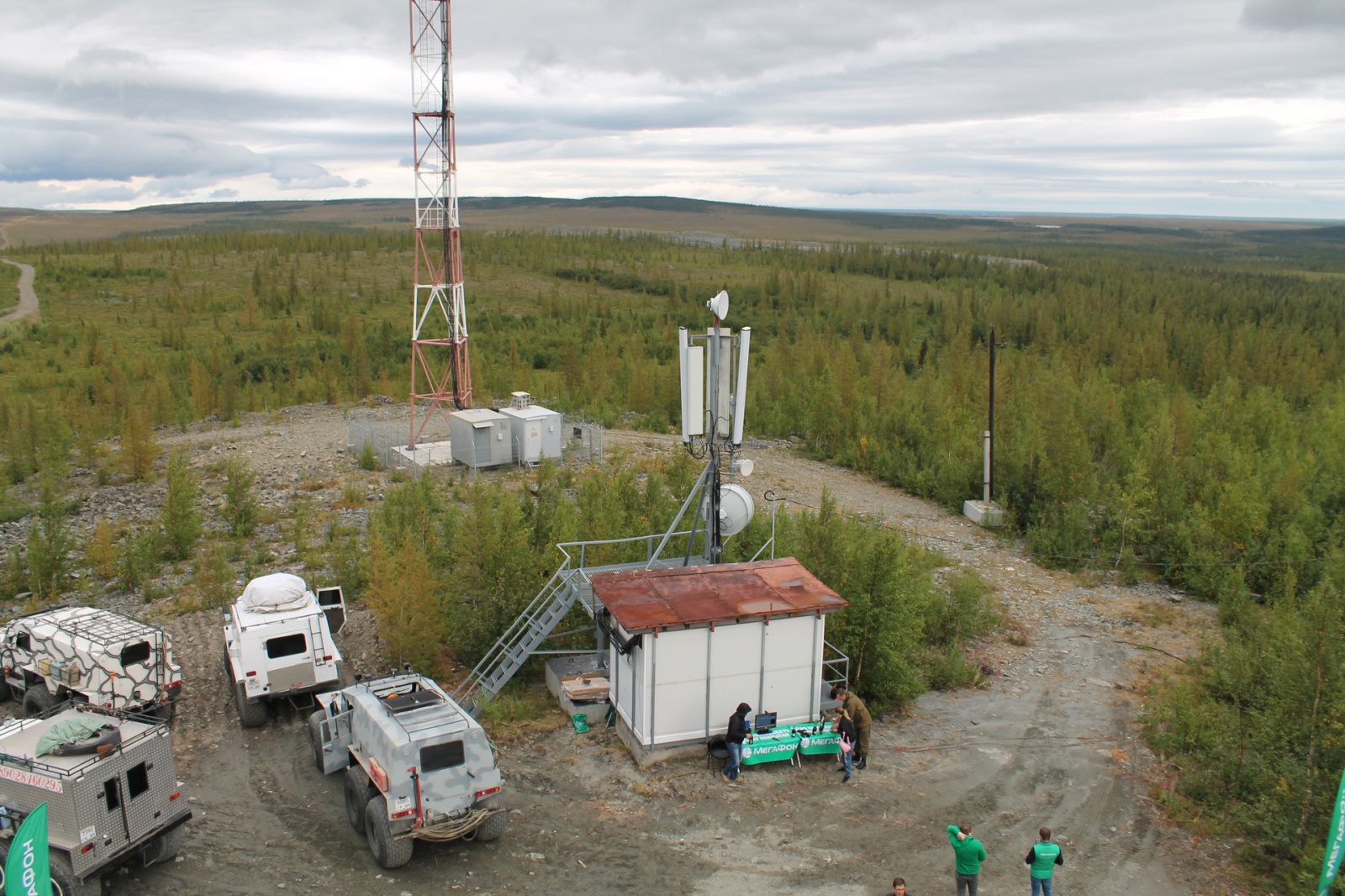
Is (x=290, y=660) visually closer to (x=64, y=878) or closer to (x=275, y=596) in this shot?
(x=275, y=596)

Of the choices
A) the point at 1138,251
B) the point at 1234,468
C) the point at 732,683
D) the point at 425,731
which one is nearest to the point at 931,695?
the point at 732,683

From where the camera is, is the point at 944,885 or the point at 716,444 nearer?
the point at 944,885

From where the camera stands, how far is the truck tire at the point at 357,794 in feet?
40.0

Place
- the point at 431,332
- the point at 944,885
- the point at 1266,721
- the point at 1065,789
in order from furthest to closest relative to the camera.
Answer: the point at 431,332 → the point at 1065,789 → the point at 1266,721 → the point at 944,885

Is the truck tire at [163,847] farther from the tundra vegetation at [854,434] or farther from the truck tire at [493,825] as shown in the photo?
the tundra vegetation at [854,434]

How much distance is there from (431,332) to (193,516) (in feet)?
147

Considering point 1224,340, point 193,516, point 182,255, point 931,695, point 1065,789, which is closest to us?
point 1065,789

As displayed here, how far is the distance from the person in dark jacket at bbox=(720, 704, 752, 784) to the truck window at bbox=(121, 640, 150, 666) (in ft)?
30.0

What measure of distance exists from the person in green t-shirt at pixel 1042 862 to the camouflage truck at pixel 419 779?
20.6 feet

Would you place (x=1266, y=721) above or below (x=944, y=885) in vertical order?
above

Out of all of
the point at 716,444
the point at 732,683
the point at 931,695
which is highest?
the point at 716,444

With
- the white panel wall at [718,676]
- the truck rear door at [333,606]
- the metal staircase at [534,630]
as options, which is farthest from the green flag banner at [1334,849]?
the truck rear door at [333,606]

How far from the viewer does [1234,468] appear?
29.0 m

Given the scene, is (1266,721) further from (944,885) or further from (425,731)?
(425,731)
